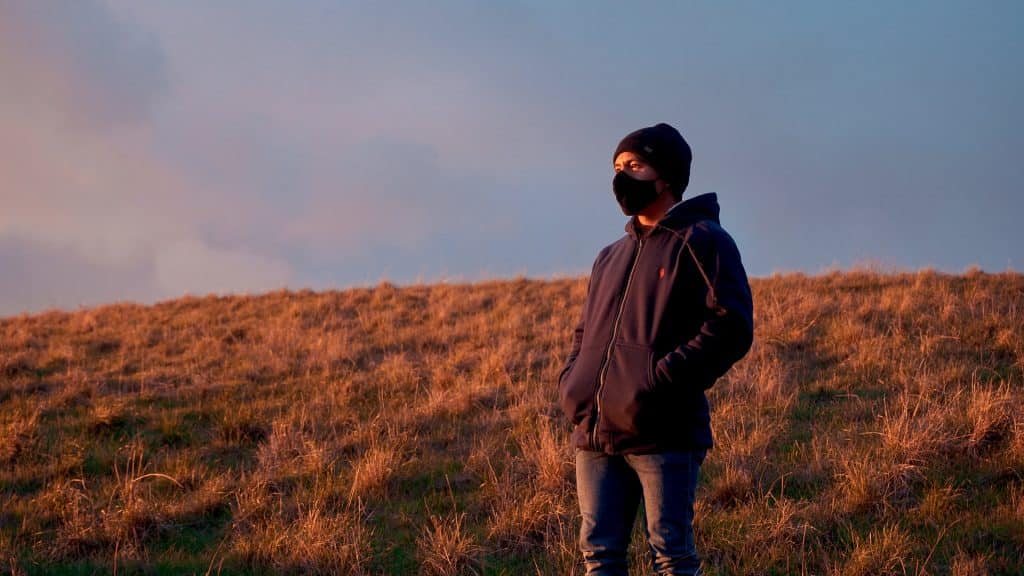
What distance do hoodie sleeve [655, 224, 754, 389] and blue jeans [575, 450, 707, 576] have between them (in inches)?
12.5

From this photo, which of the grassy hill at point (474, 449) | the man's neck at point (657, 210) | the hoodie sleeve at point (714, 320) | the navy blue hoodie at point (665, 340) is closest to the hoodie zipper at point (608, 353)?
the navy blue hoodie at point (665, 340)

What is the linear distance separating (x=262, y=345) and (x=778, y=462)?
315 inches

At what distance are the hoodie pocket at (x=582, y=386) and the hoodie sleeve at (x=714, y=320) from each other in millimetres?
298

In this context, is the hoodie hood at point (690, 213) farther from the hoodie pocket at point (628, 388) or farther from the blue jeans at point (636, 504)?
the blue jeans at point (636, 504)

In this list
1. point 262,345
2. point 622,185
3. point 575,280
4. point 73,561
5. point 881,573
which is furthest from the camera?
point 575,280

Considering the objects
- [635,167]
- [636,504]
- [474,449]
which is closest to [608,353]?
[636,504]

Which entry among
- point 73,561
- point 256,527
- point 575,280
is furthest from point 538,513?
point 575,280

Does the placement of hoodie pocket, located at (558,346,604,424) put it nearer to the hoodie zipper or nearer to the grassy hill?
the hoodie zipper

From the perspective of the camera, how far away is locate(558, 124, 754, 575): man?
9.00 ft

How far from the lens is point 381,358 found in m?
10.1

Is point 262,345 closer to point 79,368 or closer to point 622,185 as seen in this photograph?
point 79,368

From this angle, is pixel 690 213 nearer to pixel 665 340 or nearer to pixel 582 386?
pixel 665 340

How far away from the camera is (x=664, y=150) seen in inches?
116

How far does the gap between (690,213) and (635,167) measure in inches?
11.3
